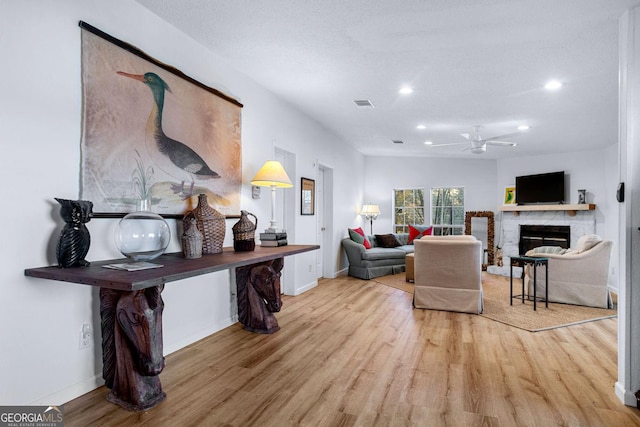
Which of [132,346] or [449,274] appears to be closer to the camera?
[132,346]

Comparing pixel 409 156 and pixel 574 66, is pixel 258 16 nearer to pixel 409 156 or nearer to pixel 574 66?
pixel 574 66

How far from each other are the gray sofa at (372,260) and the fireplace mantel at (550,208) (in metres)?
2.55

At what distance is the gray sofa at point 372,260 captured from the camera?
6336 mm

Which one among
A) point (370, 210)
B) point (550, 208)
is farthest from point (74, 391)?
point (550, 208)

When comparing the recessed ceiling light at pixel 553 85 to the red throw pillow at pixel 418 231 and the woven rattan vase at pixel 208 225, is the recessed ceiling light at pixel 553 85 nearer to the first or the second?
the woven rattan vase at pixel 208 225

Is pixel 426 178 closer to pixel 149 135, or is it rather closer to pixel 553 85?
pixel 553 85

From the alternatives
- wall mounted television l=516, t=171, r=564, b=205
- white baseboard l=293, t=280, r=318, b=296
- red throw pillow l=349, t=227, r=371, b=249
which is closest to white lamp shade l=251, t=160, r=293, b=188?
white baseboard l=293, t=280, r=318, b=296

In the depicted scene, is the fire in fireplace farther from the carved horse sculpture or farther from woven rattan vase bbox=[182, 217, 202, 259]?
the carved horse sculpture

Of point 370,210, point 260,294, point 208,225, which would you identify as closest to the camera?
point 208,225

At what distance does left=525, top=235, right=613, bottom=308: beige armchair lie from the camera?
4.39m

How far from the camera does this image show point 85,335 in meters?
2.23

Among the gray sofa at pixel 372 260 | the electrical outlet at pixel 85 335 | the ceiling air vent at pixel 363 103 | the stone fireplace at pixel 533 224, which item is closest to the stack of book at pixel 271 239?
the electrical outlet at pixel 85 335

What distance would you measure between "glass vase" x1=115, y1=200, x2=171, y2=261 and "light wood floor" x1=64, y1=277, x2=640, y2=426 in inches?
34.5

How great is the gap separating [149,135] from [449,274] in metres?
3.39
